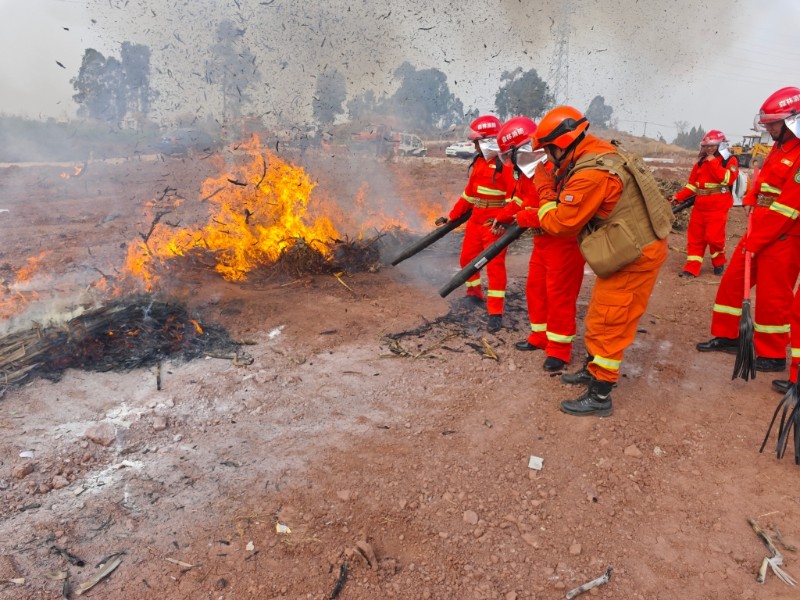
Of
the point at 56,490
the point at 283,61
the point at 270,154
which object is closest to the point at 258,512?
the point at 56,490

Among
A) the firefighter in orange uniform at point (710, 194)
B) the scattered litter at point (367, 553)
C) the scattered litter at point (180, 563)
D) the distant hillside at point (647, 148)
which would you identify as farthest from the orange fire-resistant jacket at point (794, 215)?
the distant hillside at point (647, 148)

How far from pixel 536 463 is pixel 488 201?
3.18 m

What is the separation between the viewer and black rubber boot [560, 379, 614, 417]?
388 cm

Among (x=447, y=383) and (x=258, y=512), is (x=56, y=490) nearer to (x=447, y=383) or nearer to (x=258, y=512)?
(x=258, y=512)

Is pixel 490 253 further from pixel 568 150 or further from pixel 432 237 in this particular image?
pixel 432 237

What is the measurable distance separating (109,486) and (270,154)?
5.92 metres

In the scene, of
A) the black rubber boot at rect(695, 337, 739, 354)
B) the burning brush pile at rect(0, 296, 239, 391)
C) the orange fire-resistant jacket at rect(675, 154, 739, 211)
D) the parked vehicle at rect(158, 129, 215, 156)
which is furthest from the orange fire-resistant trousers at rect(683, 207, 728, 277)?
the parked vehicle at rect(158, 129, 215, 156)

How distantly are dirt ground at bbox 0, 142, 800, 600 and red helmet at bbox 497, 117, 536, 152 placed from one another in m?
2.06

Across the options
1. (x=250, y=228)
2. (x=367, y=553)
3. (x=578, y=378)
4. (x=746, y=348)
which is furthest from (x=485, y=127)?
(x=367, y=553)

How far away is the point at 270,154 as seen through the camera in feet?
25.7

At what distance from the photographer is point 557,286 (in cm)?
450

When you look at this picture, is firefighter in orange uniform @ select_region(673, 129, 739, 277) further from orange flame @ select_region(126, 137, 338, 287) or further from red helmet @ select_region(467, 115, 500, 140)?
orange flame @ select_region(126, 137, 338, 287)

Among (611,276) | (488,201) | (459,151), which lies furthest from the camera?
(459,151)

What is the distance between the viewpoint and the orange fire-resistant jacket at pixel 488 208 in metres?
5.50
